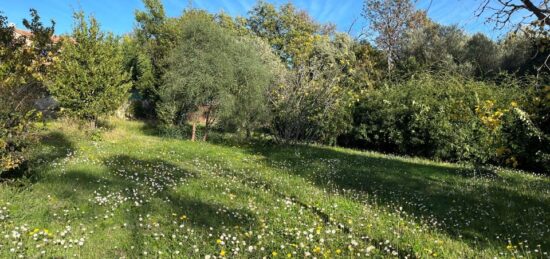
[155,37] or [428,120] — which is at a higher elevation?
[155,37]

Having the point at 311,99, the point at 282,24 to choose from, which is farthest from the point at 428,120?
the point at 282,24

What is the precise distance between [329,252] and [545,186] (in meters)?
7.21

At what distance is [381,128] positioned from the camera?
57.2ft

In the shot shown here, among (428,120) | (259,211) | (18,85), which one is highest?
(428,120)

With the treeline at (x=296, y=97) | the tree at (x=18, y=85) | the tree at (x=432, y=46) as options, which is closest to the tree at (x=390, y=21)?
the tree at (x=432, y=46)

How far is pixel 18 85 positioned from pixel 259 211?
6.09 m

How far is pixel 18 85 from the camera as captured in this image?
8547 mm

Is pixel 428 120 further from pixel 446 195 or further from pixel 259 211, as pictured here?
pixel 259 211

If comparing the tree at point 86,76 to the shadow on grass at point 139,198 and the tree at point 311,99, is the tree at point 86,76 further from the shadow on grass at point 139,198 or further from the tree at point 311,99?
the shadow on grass at point 139,198

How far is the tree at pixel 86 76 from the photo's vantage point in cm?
1669

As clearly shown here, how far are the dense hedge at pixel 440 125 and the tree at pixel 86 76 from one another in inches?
435

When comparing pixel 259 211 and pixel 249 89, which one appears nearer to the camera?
pixel 259 211

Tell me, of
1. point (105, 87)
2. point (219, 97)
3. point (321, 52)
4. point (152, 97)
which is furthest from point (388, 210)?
point (152, 97)

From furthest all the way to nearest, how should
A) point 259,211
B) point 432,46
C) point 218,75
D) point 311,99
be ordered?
point 432,46 → point 311,99 → point 218,75 → point 259,211
